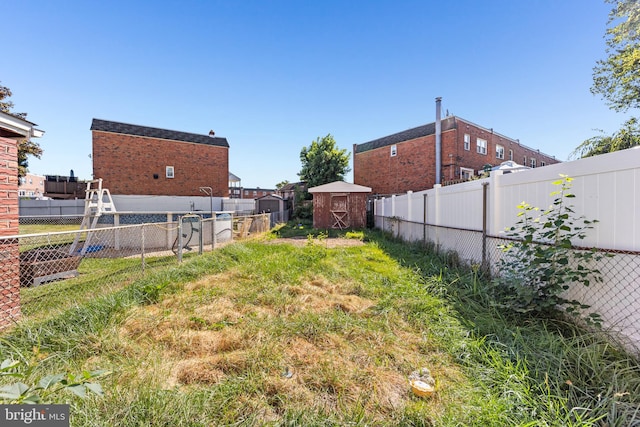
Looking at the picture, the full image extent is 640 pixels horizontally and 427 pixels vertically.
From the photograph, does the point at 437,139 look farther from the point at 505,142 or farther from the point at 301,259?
the point at 301,259

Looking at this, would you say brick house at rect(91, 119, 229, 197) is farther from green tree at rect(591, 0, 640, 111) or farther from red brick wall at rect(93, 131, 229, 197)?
green tree at rect(591, 0, 640, 111)

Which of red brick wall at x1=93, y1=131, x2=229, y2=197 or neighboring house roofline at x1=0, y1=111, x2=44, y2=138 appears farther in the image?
red brick wall at x1=93, y1=131, x2=229, y2=197

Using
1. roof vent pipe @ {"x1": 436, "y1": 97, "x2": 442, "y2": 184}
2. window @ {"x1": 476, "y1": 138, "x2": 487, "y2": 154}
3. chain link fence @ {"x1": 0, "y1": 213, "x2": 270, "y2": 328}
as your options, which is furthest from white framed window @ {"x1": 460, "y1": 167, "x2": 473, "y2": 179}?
chain link fence @ {"x1": 0, "y1": 213, "x2": 270, "y2": 328}

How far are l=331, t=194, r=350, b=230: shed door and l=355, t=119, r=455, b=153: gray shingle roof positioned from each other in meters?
9.79

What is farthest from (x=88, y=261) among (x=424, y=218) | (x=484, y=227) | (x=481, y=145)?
(x=481, y=145)

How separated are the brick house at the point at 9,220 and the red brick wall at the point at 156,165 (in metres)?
19.3

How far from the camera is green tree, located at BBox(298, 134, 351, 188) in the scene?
24125 mm

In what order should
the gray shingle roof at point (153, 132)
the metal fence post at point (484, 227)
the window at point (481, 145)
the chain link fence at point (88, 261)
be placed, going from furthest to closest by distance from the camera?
the window at point (481, 145) < the gray shingle roof at point (153, 132) < the metal fence post at point (484, 227) < the chain link fence at point (88, 261)

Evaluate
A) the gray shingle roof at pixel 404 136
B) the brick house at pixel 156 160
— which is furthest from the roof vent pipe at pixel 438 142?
the brick house at pixel 156 160

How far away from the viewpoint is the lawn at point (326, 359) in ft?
6.39

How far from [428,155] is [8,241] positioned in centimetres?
2143

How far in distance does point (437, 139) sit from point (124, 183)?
78.5 ft

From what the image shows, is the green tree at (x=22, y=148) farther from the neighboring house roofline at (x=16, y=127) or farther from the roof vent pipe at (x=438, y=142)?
the roof vent pipe at (x=438, y=142)

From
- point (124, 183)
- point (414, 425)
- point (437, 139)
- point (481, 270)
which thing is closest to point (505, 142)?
point (437, 139)
